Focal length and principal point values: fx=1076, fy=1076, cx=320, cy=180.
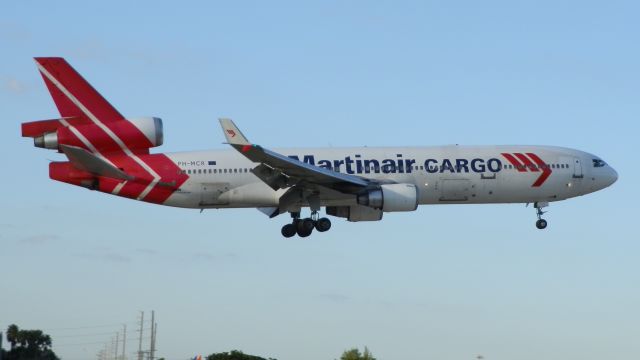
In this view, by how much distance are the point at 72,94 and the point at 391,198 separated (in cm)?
1753

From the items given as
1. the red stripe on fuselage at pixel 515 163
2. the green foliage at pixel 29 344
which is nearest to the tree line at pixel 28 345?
the green foliage at pixel 29 344

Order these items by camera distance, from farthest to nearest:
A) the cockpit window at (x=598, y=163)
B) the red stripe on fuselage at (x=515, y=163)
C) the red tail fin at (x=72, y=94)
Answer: the cockpit window at (x=598, y=163) → the red stripe on fuselage at (x=515, y=163) → the red tail fin at (x=72, y=94)

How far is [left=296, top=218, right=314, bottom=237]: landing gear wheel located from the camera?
56.8 m

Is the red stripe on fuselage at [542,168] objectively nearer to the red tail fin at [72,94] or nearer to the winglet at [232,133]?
the winglet at [232,133]

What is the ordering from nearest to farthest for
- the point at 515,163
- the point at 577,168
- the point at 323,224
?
the point at 323,224 → the point at 515,163 → the point at 577,168

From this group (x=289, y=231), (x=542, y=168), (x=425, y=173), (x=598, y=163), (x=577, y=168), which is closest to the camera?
(x=425, y=173)

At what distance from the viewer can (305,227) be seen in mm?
56781

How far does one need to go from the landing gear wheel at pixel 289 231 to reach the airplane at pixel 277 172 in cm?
6

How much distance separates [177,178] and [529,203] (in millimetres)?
19489

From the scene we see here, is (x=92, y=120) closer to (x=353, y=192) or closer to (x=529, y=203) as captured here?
(x=353, y=192)

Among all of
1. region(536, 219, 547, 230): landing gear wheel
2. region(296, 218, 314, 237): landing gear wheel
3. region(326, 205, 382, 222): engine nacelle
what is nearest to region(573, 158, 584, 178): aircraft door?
region(536, 219, 547, 230): landing gear wheel

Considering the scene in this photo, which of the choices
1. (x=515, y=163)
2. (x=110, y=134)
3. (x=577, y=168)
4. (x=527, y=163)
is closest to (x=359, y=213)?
(x=515, y=163)

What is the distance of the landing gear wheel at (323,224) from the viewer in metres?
56.7

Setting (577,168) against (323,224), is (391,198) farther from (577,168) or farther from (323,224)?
(577,168)
